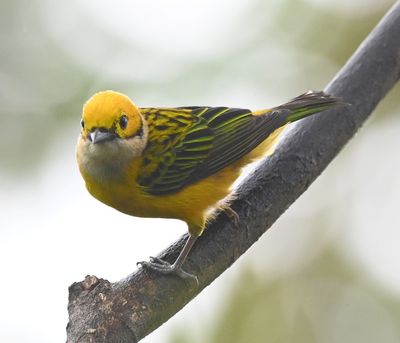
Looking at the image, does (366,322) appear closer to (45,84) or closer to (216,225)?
(216,225)

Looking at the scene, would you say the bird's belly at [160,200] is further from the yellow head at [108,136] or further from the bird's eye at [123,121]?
the bird's eye at [123,121]

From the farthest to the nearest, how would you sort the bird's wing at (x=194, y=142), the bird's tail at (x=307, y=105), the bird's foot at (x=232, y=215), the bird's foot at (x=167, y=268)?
the bird's wing at (x=194, y=142) < the bird's tail at (x=307, y=105) < the bird's foot at (x=232, y=215) < the bird's foot at (x=167, y=268)

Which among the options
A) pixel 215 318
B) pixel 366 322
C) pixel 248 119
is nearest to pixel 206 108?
pixel 248 119

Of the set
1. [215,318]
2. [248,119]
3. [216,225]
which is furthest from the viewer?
[215,318]

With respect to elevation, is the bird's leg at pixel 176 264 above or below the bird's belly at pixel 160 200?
below

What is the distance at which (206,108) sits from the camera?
6.13m

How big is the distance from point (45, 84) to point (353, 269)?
3.56 metres

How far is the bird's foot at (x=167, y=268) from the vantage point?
4660 millimetres

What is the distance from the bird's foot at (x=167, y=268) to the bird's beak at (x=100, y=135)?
0.83 meters

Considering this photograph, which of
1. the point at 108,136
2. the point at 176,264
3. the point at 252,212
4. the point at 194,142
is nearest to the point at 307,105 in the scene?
the point at 194,142

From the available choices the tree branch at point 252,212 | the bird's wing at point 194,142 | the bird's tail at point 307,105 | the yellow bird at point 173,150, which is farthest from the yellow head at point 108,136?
the bird's tail at point 307,105

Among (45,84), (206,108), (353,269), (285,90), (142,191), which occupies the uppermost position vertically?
(45,84)

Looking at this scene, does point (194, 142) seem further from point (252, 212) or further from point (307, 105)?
point (252, 212)

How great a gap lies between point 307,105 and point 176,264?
1571 millimetres
